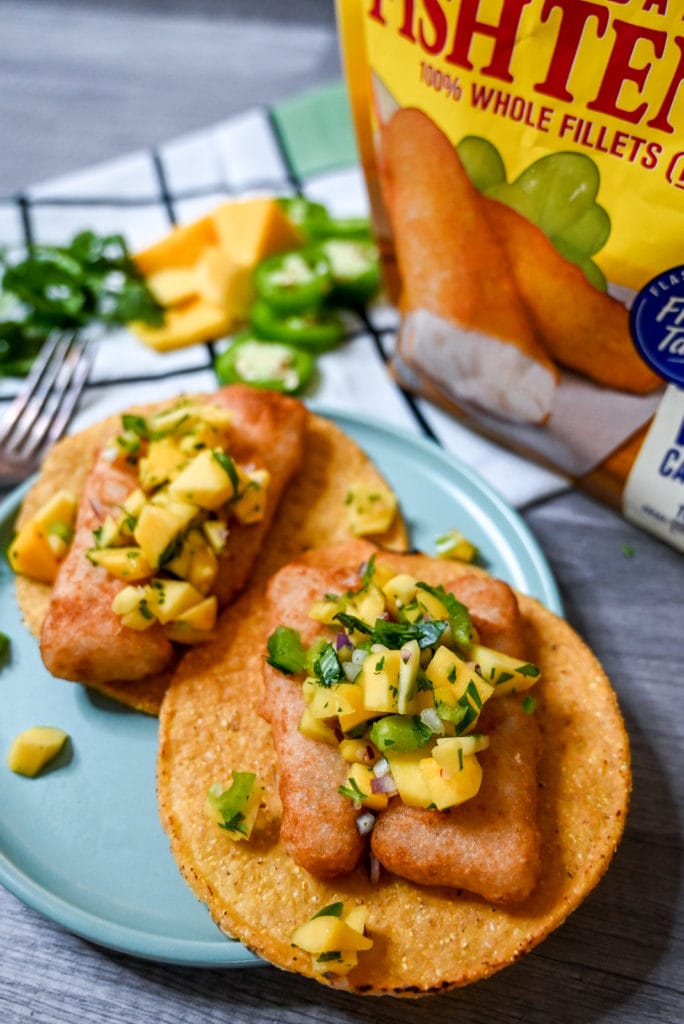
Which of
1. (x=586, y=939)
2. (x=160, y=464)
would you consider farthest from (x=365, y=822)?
(x=160, y=464)

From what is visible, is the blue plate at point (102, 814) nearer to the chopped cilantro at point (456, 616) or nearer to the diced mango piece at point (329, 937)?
the diced mango piece at point (329, 937)

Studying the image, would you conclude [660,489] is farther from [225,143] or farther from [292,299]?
[225,143]

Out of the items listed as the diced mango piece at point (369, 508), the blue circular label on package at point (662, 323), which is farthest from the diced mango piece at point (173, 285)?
the blue circular label on package at point (662, 323)

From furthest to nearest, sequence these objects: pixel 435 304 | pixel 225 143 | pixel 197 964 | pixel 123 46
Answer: pixel 123 46, pixel 225 143, pixel 435 304, pixel 197 964

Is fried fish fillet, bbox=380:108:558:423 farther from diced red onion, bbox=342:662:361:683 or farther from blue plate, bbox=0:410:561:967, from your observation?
diced red onion, bbox=342:662:361:683

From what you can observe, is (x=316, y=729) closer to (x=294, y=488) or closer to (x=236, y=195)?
(x=294, y=488)

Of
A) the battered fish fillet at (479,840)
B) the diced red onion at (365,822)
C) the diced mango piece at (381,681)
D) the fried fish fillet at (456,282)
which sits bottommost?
the diced red onion at (365,822)

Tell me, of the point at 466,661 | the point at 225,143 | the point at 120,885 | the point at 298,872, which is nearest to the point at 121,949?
the point at 120,885
